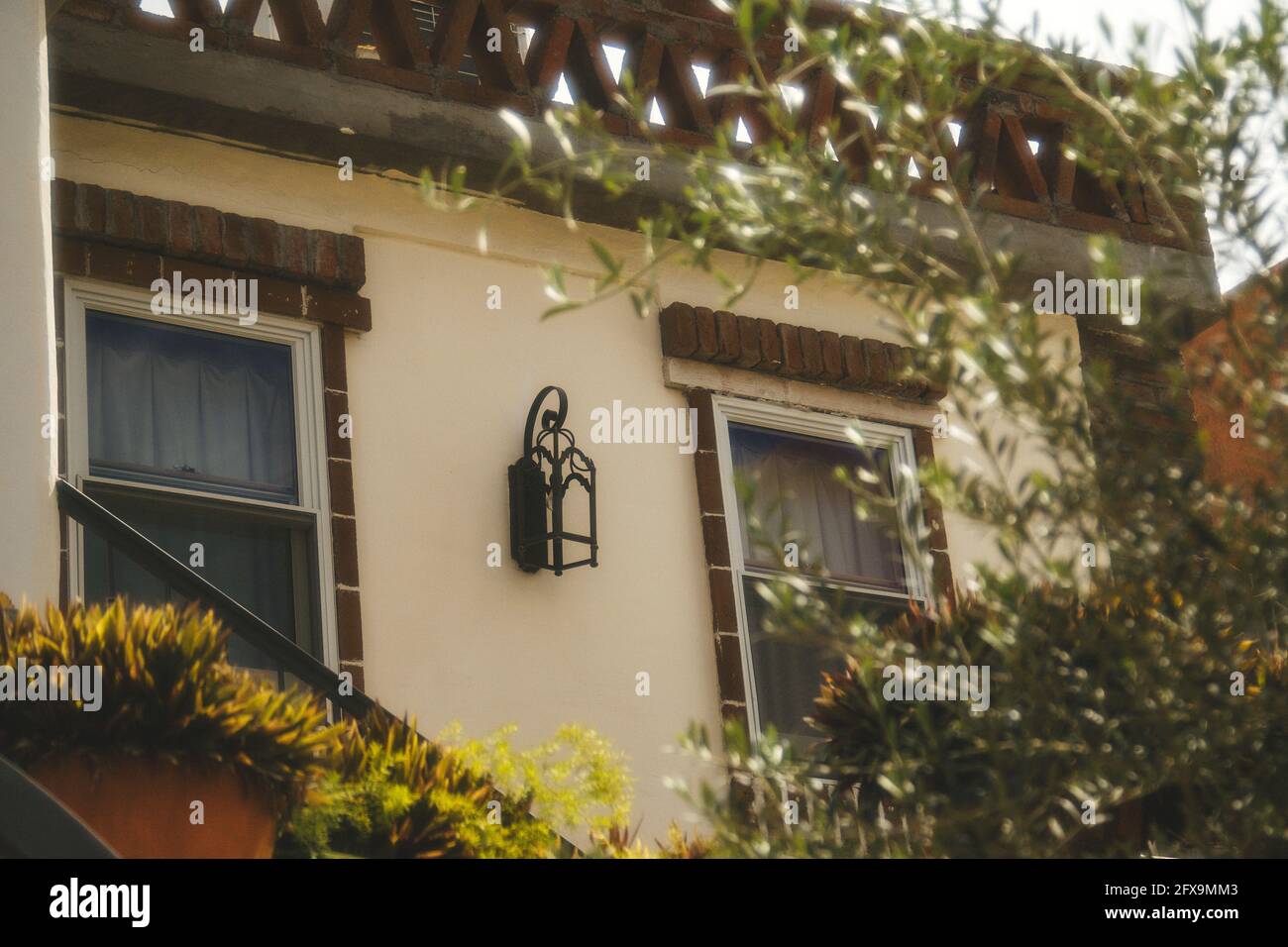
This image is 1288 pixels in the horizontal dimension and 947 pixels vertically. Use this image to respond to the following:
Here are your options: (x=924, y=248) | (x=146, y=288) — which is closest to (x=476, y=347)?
(x=146, y=288)

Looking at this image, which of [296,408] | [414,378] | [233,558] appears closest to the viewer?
[233,558]

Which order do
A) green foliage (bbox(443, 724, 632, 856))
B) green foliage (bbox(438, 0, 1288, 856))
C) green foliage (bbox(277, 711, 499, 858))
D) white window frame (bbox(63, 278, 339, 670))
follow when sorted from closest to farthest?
green foliage (bbox(438, 0, 1288, 856)) < green foliage (bbox(277, 711, 499, 858)) < green foliage (bbox(443, 724, 632, 856)) < white window frame (bbox(63, 278, 339, 670))

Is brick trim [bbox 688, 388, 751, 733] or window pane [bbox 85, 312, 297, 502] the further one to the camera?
brick trim [bbox 688, 388, 751, 733]

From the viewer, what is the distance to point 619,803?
16.1ft

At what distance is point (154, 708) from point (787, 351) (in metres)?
3.95

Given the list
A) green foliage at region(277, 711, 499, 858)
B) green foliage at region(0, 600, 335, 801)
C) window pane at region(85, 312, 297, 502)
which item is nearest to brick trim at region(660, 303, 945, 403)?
window pane at region(85, 312, 297, 502)

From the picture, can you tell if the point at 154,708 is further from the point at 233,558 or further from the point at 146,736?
the point at 233,558

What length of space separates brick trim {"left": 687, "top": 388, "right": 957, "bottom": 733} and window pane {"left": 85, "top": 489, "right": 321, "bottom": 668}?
5.31ft

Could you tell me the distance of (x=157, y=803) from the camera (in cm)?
384

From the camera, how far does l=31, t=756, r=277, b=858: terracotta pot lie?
3.80m

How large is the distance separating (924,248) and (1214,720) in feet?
3.38

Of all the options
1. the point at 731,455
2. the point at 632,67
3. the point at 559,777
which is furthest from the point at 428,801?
the point at 632,67

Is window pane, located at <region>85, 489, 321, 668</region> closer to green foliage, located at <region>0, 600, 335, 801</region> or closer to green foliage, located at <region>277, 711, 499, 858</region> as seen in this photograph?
green foliage, located at <region>277, 711, 499, 858</region>
